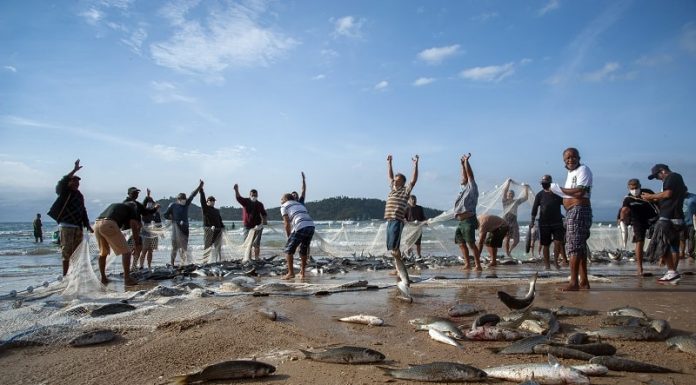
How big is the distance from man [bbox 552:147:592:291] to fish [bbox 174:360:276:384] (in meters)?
5.32

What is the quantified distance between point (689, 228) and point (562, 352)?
1350cm

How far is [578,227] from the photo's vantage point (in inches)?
268

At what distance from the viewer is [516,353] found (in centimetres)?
365

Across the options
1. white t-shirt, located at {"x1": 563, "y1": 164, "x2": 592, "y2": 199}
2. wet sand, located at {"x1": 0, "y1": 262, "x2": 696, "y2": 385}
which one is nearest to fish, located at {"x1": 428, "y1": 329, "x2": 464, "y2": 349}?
wet sand, located at {"x1": 0, "y1": 262, "x2": 696, "y2": 385}

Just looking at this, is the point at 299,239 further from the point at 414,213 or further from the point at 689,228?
the point at 689,228

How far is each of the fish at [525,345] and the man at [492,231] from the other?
8.08m

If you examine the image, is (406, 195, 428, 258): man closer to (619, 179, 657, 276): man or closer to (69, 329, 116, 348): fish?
(619, 179, 657, 276): man

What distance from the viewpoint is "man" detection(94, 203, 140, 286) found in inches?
346

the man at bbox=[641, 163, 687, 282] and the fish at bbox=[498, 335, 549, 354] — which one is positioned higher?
the man at bbox=[641, 163, 687, 282]

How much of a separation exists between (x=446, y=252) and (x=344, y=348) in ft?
46.9

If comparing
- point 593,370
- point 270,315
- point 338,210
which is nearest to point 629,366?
point 593,370

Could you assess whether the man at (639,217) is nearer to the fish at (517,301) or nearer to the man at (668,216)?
the man at (668,216)

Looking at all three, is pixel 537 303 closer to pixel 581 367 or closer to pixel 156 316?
pixel 581 367

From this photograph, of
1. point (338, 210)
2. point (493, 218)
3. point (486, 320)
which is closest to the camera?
point (486, 320)
